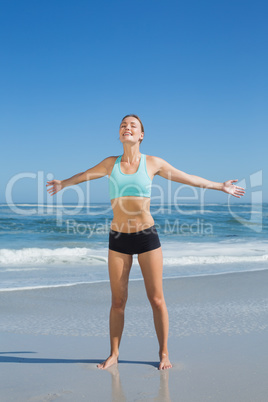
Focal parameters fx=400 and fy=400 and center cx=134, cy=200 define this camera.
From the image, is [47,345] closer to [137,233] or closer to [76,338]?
[76,338]

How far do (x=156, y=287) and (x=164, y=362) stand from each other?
0.56 meters

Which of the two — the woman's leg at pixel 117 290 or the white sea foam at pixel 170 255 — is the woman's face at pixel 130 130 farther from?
the white sea foam at pixel 170 255

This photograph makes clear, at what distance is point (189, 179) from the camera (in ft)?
10.5

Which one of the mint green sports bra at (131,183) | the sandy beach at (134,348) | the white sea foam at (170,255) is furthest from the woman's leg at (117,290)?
the white sea foam at (170,255)

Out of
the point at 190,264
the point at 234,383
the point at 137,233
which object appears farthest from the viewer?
the point at 190,264

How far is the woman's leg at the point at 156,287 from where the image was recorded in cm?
305

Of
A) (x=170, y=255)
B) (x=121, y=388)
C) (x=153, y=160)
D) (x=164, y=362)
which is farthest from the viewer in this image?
(x=170, y=255)

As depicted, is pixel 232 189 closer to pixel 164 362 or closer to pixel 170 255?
pixel 164 362

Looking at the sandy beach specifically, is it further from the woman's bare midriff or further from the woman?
the woman's bare midriff

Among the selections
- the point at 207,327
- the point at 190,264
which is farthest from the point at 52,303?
the point at 190,264

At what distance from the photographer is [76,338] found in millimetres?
3748

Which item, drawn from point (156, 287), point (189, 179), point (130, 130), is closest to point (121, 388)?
point (156, 287)

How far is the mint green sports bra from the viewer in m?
3.03

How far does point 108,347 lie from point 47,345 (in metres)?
0.54
